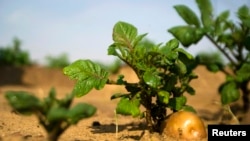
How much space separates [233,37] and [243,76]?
70 centimetres

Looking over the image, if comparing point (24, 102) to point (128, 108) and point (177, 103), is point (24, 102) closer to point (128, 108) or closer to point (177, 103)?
point (128, 108)

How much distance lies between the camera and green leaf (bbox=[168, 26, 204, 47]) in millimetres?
4820

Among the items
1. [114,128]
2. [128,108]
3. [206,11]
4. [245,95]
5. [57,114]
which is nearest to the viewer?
[57,114]

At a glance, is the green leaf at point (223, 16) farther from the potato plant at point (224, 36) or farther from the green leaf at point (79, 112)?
the green leaf at point (79, 112)

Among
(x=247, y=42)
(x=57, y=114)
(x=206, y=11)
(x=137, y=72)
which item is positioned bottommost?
(x=57, y=114)

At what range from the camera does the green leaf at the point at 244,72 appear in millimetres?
4805

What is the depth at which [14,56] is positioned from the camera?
791 inches

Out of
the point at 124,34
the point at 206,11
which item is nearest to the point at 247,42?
the point at 206,11

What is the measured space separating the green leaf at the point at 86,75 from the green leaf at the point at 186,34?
5.80ft

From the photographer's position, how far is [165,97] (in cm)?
328

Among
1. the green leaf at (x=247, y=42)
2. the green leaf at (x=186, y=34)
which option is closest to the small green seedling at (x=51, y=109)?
the green leaf at (x=186, y=34)

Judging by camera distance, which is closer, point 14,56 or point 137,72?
point 137,72

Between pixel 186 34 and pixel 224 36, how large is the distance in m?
0.72

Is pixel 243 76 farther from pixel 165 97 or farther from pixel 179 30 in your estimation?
pixel 165 97
